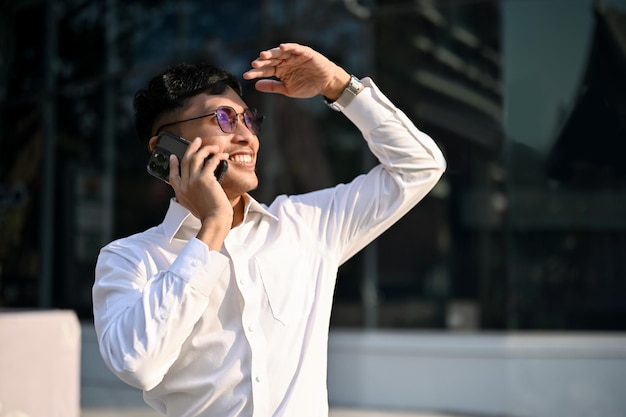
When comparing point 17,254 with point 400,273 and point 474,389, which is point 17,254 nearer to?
point 400,273

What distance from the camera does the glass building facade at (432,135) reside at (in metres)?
7.79

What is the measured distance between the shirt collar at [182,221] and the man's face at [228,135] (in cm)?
7

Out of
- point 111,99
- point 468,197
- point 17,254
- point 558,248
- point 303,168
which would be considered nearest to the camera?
point 558,248

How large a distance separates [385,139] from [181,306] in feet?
2.97

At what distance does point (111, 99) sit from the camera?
35.9 ft

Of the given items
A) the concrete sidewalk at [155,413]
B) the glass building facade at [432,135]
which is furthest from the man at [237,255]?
the glass building facade at [432,135]

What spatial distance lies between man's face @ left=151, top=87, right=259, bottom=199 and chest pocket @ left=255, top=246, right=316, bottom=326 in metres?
0.23

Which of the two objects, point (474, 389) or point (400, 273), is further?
point (400, 273)

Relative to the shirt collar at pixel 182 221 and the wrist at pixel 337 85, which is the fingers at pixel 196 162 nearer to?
the shirt collar at pixel 182 221

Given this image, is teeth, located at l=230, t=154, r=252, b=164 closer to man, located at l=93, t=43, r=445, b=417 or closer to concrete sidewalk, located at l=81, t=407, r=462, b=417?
man, located at l=93, t=43, r=445, b=417

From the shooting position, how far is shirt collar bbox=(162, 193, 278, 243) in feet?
7.91

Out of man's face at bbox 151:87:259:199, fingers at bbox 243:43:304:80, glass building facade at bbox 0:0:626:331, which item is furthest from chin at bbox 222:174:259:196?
glass building facade at bbox 0:0:626:331

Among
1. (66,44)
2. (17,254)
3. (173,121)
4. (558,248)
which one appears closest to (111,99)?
(66,44)

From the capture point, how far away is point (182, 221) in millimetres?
2404
